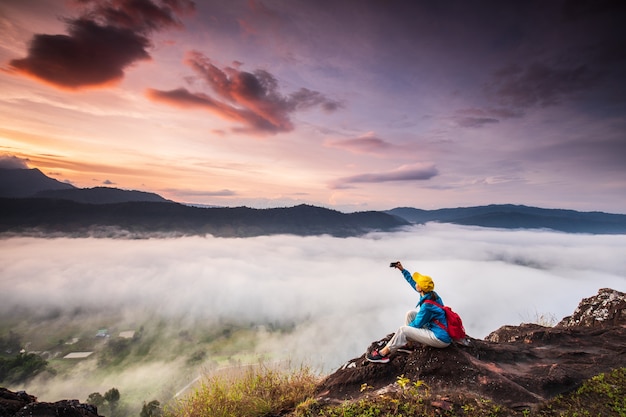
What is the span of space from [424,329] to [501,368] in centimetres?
246

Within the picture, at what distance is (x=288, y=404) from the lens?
258 inches

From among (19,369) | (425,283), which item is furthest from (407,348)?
(19,369)

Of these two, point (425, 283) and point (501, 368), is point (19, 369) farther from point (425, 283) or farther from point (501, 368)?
point (501, 368)

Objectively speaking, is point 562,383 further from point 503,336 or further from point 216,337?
point 216,337

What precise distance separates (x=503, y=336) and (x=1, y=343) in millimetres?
231295

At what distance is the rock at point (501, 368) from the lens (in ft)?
20.3

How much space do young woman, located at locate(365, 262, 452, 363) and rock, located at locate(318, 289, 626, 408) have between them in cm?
28

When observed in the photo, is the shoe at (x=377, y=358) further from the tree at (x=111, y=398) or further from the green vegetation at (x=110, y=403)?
the tree at (x=111, y=398)

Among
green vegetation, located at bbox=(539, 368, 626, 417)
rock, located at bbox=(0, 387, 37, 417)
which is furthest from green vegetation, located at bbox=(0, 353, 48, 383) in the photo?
→ green vegetation, located at bbox=(539, 368, 626, 417)

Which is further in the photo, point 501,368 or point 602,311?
point 602,311

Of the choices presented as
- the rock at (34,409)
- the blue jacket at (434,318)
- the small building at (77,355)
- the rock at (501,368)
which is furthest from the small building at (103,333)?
the blue jacket at (434,318)

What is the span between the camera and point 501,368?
730 centimetres

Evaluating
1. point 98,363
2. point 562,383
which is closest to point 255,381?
point 562,383

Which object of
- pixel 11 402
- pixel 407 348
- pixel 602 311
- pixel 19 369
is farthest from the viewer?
pixel 19 369
